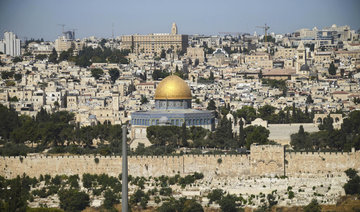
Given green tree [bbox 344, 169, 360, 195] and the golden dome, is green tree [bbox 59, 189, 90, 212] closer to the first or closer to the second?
green tree [bbox 344, 169, 360, 195]

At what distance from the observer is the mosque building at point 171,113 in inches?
2245

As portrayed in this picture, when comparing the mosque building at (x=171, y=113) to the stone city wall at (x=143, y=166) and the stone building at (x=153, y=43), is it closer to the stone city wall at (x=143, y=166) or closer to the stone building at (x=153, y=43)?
the stone city wall at (x=143, y=166)

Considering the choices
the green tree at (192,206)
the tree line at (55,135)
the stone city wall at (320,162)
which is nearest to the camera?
the green tree at (192,206)

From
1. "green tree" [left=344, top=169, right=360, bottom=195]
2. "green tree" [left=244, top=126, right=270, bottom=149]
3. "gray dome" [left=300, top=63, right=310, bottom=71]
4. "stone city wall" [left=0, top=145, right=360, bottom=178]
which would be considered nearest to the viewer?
"green tree" [left=344, top=169, right=360, bottom=195]

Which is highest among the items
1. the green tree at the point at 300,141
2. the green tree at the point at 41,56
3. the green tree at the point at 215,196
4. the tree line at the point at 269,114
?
the green tree at the point at 41,56

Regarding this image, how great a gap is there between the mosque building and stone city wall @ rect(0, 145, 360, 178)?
30.1ft

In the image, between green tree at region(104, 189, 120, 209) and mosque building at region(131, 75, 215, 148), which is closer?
green tree at region(104, 189, 120, 209)

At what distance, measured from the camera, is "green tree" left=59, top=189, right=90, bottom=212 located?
37.9m

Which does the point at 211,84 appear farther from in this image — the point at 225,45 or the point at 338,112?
the point at 225,45

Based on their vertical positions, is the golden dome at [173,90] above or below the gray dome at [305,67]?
below

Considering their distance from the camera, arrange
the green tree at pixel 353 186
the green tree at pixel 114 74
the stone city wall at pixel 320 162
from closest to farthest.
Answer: the green tree at pixel 353 186
the stone city wall at pixel 320 162
the green tree at pixel 114 74

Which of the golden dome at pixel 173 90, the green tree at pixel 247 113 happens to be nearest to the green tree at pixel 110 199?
the golden dome at pixel 173 90

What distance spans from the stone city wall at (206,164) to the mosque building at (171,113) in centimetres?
917

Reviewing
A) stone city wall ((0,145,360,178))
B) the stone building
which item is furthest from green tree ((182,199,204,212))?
the stone building
